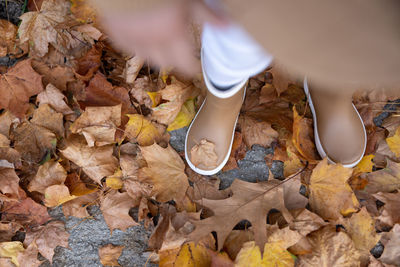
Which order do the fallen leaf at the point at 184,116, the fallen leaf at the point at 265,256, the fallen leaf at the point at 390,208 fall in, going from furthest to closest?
1. the fallen leaf at the point at 184,116
2. the fallen leaf at the point at 390,208
3. the fallen leaf at the point at 265,256

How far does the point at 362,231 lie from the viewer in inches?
43.7

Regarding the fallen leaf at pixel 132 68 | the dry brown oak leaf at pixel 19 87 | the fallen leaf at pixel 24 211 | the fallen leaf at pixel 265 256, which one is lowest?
the fallen leaf at pixel 24 211

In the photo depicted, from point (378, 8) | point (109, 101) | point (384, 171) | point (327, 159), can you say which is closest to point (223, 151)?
point (327, 159)

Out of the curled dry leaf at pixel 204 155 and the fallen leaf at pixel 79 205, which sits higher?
the curled dry leaf at pixel 204 155

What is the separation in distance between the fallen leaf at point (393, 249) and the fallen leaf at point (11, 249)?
1347mm

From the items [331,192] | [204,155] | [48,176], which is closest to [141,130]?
[204,155]

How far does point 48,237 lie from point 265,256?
0.81 metres

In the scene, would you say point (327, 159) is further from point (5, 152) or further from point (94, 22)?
point (5, 152)

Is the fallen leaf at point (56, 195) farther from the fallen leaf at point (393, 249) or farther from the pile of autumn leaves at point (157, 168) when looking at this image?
the fallen leaf at point (393, 249)

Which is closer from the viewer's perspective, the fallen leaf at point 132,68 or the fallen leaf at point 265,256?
the fallen leaf at point 265,256

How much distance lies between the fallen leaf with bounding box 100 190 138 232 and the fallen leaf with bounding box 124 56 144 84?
0.48 metres

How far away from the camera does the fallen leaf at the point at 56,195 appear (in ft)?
3.47

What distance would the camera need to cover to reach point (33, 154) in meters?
1.14

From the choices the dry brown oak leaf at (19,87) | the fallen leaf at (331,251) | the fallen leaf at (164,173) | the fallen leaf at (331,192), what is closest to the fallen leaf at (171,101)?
the fallen leaf at (164,173)
